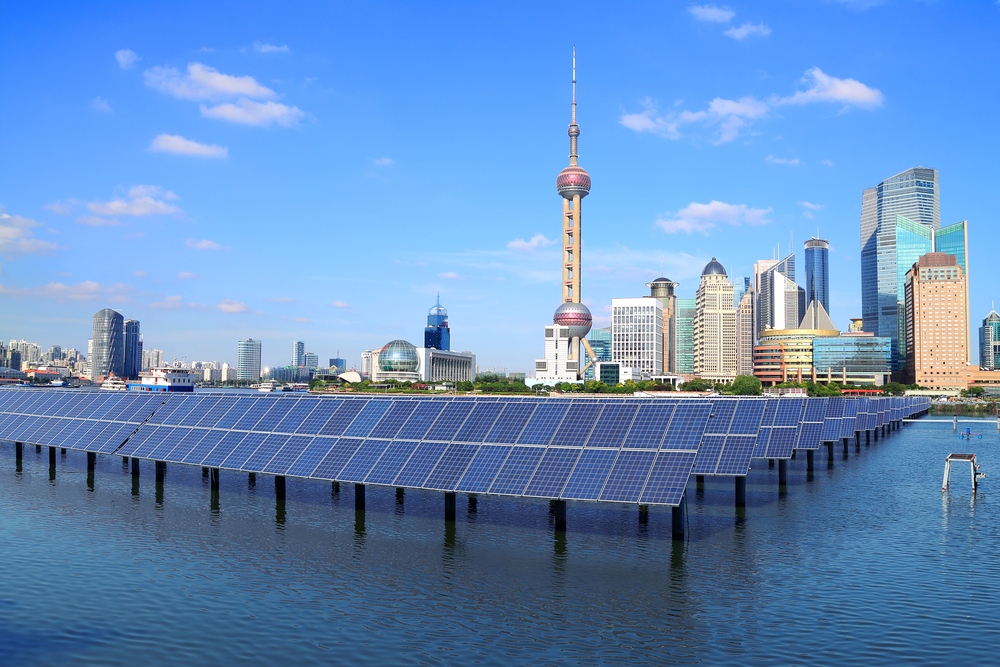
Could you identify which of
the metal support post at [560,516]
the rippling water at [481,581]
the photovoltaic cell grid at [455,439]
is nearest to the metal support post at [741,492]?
the rippling water at [481,581]

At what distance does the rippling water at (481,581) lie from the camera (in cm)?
2530

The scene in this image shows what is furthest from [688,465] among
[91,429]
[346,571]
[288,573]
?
[91,429]

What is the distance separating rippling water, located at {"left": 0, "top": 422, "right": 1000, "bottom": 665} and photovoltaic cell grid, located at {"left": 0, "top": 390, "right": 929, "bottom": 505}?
139 inches

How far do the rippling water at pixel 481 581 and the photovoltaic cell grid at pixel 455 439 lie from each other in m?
3.53

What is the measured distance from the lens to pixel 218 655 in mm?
24516

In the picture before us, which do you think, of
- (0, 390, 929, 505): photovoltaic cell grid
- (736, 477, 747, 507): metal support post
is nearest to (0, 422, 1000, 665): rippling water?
(736, 477, 747, 507): metal support post

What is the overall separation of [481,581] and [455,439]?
1301 cm

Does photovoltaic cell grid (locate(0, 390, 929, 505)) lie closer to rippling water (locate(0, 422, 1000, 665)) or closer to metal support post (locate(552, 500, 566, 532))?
metal support post (locate(552, 500, 566, 532))

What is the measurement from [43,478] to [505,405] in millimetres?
43159

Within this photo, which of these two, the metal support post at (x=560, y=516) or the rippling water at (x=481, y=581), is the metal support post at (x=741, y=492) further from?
the metal support post at (x=560, y=516)

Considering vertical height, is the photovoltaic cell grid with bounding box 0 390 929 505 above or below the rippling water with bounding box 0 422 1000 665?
above

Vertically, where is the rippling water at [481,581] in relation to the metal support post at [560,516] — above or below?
below

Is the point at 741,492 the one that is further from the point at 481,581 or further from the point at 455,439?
the point at 481,581

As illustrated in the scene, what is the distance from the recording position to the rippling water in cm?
2530
